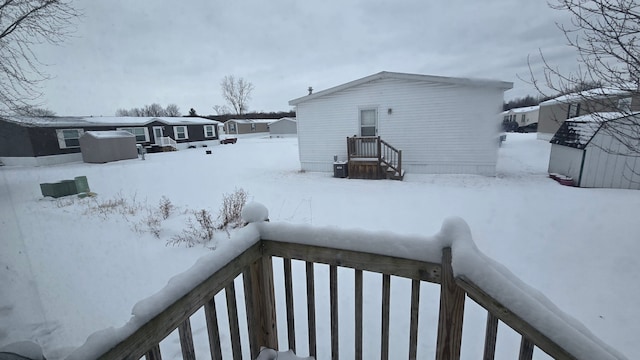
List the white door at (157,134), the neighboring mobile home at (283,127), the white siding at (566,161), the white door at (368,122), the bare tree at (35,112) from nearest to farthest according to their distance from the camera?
the bare tree at (35,112), the white siding at (566,161), the white door at (368,122), the white door at (157,134), the neighboring mobile home at (283,127)

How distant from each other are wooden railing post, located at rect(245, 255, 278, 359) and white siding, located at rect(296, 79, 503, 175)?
8.51 meters

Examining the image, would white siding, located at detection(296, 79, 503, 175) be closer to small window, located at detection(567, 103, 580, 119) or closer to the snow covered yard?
the snow covered yard

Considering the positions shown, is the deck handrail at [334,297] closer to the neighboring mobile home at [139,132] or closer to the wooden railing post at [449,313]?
the wooden railing post at [449,313]

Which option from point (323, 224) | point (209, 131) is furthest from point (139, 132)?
point (323, 224)

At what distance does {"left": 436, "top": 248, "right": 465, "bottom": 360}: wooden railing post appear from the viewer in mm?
1077

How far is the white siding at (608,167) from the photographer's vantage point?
21.1ft

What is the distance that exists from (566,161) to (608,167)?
1005mm

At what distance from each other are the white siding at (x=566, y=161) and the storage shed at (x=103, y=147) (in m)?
18.8

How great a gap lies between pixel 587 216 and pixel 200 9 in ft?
22.6

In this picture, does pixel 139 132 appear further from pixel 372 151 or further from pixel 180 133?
pixel 372 151

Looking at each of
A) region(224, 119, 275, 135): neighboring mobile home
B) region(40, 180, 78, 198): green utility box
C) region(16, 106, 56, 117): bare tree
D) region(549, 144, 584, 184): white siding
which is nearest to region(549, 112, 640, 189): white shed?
region(549, 144, 584, 184): white siding

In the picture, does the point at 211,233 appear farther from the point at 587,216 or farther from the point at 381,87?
the point at 381,87

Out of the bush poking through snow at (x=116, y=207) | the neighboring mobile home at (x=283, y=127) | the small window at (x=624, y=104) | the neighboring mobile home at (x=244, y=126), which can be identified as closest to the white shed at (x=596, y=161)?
the small window at (x=624, y=104)

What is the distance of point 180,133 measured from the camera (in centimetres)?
2120
